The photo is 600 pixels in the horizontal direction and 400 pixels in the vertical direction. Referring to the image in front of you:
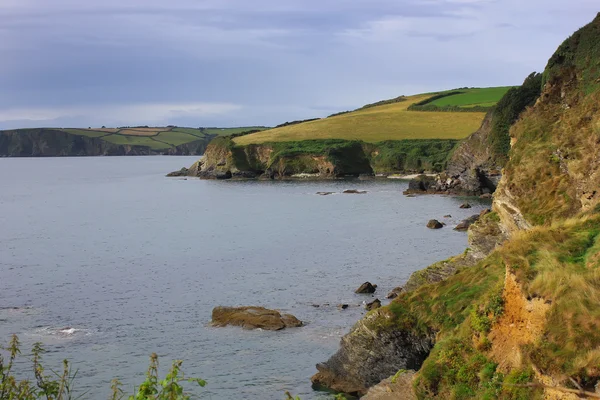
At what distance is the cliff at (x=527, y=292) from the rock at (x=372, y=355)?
5 cm

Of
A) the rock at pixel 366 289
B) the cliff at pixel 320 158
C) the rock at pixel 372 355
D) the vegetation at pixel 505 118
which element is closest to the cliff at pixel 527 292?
the rock at pixel 372 355

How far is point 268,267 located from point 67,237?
29.0 meters

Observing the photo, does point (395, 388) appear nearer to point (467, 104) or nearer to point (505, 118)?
point (505, 118)

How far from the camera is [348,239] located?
67.2 metres

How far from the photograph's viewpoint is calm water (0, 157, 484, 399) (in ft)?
108

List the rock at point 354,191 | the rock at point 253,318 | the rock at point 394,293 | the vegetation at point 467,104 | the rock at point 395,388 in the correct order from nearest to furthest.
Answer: the rock at point 395,388 < the rock at point 253,318 < the rock at point 394,293 < the rock at point 354,191 < the vegetation at point 467,104

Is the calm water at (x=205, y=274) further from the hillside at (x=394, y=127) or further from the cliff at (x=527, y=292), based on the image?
Answer: the hillside at (x=394, y=127)

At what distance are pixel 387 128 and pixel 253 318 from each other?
145m

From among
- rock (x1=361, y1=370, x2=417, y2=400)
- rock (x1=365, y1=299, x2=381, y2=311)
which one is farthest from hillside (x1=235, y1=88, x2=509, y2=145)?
rock (x1=361, y1=370, x2=417, y2=400)

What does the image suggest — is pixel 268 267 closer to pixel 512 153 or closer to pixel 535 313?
pixel 512 153

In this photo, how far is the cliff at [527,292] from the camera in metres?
16.6

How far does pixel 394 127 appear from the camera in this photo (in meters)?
179

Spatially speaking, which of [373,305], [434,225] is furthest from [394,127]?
[373,305]

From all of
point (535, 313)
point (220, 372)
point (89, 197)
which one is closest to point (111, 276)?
point (220, 372)
